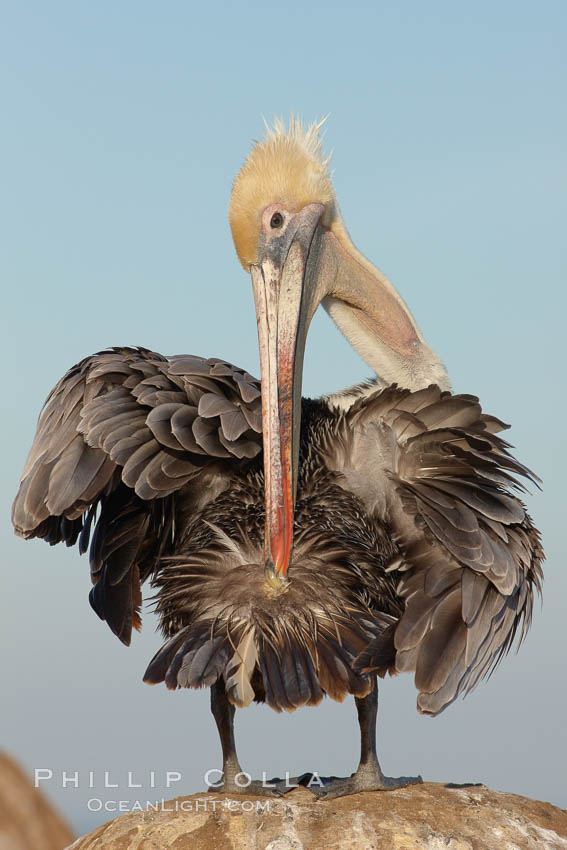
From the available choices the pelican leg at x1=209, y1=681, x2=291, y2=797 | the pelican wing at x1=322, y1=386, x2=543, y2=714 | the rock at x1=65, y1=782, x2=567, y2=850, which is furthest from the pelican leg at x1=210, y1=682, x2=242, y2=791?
the pelican wing at x1=322, y1=386, x2=543, y2=714

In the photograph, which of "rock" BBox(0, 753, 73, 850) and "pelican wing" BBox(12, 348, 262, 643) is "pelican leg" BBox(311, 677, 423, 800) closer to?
"pelican wing" BBox(12, 348, 262, 643)

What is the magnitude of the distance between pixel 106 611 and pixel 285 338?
5.06 ft

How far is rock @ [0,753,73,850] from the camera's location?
752cm

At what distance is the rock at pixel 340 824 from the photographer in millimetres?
3967

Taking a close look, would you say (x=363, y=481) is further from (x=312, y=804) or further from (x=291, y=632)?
(x=312, y=804)

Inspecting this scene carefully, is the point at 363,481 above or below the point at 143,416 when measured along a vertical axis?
below

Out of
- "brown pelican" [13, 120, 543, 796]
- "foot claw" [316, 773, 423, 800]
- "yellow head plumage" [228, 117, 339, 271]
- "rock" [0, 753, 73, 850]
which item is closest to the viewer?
"brown pelican" [13, 120, 543, 796]

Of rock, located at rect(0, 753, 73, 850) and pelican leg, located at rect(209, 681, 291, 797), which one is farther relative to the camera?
rock, located at rect(0, 753, 73, 850)

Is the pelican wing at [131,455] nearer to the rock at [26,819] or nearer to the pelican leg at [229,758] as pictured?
the pelican leg at [229,758]

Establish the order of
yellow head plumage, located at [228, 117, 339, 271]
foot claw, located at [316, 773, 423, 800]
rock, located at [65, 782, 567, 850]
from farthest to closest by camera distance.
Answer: yellow head plumage, located at [228, 117, 339, 271] → foot claw, located at [316, 773, 423, 800] → rock, located at [65, 782, 567, 850]

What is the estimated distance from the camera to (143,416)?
4.70m

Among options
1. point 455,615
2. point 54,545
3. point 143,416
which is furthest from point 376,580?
point 54,545

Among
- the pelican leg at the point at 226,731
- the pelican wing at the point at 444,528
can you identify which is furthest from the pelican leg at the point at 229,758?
the pelican wing at the point at 444,528

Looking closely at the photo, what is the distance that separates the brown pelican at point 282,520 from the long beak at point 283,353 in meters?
0.01
